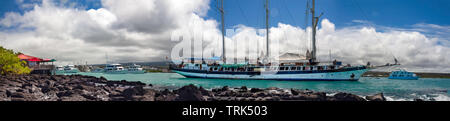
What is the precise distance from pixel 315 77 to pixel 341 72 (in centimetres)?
483

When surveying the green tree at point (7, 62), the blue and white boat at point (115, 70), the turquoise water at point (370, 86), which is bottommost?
the turquoise water at point (370, 86)

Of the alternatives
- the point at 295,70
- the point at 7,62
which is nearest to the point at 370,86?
the point at 295,70

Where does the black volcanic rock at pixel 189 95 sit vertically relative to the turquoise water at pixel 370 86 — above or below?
above

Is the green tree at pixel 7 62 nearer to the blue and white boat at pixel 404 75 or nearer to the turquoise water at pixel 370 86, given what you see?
the turquoise water at pixel 370 86

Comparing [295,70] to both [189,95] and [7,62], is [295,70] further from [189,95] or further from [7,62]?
[7,62]

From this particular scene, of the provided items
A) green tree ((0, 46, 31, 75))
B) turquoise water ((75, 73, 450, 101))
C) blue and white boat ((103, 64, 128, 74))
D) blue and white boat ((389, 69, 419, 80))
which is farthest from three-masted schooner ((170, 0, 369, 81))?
blue and white boat ((103, 64, 128, 74))

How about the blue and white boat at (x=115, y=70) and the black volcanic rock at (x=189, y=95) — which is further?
the blue and white boat at (x=115, y=70)

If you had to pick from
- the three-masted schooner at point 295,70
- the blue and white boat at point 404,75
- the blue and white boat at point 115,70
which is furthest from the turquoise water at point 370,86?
the blue and white boat at point 115,70

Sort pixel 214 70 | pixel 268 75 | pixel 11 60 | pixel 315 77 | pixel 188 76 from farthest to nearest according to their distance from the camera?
pixel 188 76
pixel 214 70
pixel 268 75
pixel 315 77
pixel 11 60

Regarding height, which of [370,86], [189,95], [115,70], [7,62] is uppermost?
[7,62]

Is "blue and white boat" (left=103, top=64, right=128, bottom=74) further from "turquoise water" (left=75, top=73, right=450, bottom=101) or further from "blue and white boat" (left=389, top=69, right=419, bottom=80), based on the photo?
"blue and white boat" (left=389, top=69, right=419, bottom=80)
